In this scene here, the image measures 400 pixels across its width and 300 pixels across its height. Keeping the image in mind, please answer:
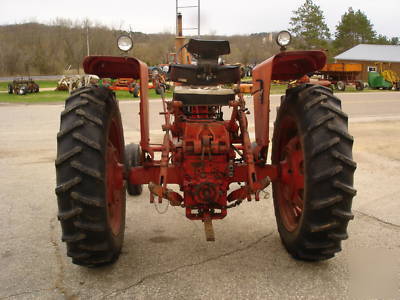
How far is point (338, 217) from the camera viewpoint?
9.78 feet

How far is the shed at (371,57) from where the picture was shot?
5073cm

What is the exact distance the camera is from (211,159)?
3.38 m

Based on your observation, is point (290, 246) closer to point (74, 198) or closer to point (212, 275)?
point (212, 275)

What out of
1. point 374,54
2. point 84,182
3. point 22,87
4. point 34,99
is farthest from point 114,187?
point 374,54

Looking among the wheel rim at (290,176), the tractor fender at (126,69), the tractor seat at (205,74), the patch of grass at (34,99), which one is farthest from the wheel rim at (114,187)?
the patch of grass at (34,99)

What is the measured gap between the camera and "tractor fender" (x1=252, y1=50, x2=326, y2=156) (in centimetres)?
337

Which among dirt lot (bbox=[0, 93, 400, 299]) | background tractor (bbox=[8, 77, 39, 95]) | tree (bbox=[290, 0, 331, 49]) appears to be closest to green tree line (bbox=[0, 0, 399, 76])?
tree (bbox=[290, 0, 331, 49])

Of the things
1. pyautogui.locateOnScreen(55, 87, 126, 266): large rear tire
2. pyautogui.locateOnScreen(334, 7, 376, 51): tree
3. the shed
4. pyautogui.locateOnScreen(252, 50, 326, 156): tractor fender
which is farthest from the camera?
pyautogui.locateOnScreen(334, 7, 376, 51): tree

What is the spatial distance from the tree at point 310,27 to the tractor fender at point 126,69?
63.0 m

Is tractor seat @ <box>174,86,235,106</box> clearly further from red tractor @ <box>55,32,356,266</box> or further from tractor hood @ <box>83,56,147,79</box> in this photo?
tractor hood @ <box>83,56,147,79</box>

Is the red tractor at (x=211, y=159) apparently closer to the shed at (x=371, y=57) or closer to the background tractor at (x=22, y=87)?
the background tractor at (x=22, y=87)

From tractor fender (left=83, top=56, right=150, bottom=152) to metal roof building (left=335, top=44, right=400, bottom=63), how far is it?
53372mm

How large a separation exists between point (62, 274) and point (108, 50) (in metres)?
62.5

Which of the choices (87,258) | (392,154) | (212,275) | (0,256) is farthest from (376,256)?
(392,154)
